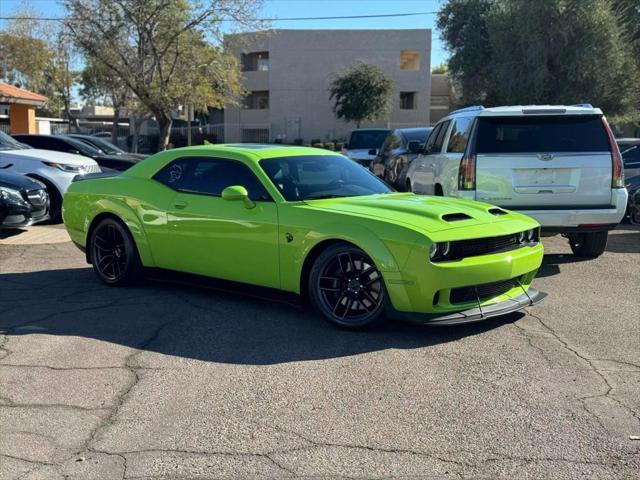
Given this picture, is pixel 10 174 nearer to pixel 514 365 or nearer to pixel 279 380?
pixel 279 380

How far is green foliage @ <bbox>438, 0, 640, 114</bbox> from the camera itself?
2414cm

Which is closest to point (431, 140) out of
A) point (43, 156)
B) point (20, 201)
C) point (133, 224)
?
point (133, 224)

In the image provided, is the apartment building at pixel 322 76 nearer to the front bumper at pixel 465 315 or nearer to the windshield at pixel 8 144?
the windshield at pixel 8 144

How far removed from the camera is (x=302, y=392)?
4426mm

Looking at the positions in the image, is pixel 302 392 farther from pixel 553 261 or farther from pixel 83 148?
Result: pixel 83 148

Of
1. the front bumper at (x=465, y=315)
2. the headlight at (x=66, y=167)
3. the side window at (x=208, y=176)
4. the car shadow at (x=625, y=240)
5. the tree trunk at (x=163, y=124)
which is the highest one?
the tree trunk at (x=163, y=124)

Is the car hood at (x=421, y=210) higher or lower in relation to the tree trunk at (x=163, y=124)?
lower

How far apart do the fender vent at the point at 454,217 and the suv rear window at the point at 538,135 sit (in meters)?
2.39

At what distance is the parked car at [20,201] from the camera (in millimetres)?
10344

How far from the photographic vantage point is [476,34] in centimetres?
3219

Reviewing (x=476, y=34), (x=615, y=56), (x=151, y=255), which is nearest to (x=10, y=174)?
(x=151, y=255)

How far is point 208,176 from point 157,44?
20005 millimetres

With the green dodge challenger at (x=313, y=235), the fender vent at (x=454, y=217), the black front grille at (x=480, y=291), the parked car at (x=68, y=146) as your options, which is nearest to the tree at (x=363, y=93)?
the parked car at (x=68, y=146)

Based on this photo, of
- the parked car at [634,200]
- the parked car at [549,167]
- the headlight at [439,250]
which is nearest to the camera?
the headlight at [439,250]
